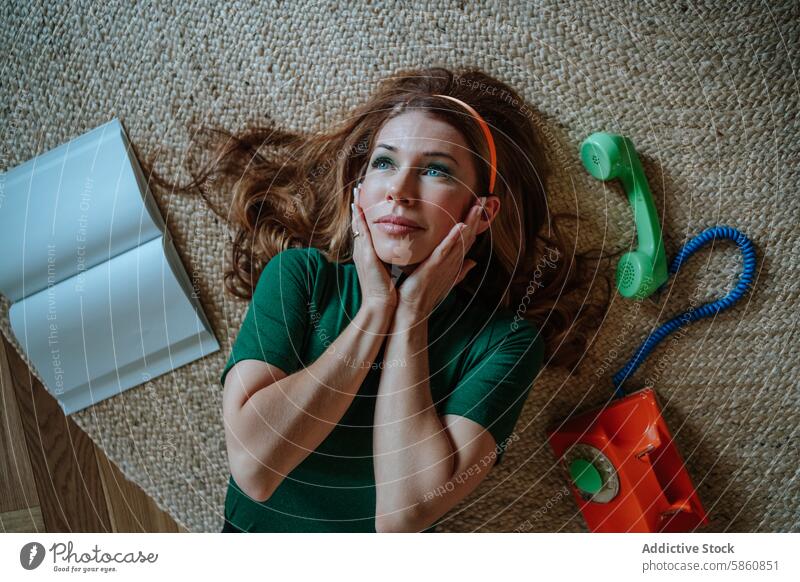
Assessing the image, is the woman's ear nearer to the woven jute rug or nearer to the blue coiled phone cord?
the woven jute rug

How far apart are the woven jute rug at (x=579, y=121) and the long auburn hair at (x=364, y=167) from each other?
0.06 feet

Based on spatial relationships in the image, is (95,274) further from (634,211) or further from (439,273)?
(634,211)

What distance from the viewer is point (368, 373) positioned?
0.51m

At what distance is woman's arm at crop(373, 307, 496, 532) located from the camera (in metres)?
0.50

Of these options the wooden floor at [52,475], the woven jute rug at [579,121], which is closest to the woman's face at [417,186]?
the woven jute rug at [579,121]

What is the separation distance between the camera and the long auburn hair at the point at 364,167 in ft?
1.72

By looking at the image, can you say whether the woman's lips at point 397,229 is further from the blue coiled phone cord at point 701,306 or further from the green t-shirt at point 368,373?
the blue coiled phone cord at point 701,306

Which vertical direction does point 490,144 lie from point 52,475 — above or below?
above

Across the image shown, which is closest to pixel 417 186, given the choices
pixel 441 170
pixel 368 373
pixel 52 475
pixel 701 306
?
pixel 441 170

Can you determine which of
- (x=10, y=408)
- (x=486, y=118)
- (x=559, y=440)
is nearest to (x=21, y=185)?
(x=10, y=408)

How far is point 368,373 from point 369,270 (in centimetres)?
9

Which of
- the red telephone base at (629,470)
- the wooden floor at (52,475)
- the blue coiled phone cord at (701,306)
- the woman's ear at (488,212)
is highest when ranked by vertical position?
the woman's ear at (488,212)

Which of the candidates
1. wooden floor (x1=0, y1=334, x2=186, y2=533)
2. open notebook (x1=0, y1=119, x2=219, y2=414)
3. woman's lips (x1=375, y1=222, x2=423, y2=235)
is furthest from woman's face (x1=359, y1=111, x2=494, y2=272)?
wooden floor (x1=0, y1=334, x2=186, y2=533)
